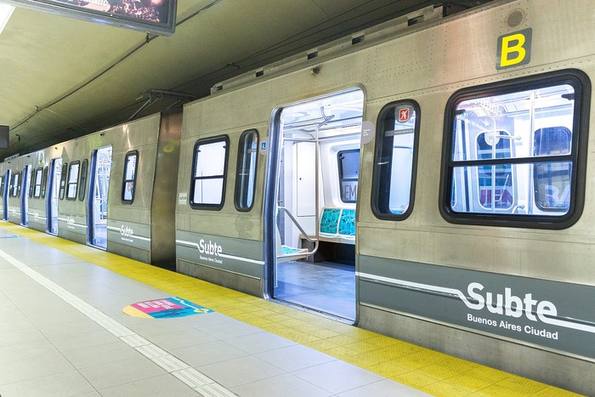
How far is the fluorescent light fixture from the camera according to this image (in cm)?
734

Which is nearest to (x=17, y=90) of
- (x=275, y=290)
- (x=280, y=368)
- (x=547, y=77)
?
(x=275, y=290)

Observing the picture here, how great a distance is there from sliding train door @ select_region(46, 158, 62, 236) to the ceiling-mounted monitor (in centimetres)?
1163

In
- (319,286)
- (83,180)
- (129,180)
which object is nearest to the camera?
(319,286)

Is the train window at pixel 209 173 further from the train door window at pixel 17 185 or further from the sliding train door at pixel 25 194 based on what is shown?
the train door window at pixel 17 185

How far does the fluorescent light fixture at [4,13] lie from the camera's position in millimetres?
7340

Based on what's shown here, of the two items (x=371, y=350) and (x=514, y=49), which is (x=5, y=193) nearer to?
(x=371, y=350)

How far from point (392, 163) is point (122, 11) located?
2648 millimetres

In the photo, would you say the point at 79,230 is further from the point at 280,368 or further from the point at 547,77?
the point at 547,77

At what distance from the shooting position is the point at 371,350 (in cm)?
376

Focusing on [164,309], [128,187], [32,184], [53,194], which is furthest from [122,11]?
[32,184]

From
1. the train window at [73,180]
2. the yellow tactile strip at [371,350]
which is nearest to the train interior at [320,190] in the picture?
the yellow tactile strip at [371,350]

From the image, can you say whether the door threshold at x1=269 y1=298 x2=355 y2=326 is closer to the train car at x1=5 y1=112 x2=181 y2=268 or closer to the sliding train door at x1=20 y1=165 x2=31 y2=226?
the train car at x1=5 y1=112 x2=181 y2=268

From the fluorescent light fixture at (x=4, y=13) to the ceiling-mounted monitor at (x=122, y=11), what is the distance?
4363 millimetres

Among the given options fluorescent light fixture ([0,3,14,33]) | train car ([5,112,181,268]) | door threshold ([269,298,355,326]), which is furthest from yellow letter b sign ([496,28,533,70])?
fluorescent light fixture ([0,3,14,33])
